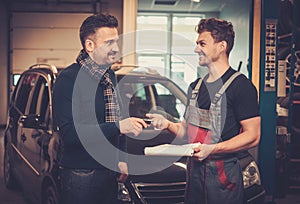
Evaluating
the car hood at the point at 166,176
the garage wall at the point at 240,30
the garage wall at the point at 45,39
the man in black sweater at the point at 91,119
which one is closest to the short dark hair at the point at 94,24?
the man in black sweater at the point at 91,119

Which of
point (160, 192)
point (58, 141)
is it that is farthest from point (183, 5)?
point (160, 192)

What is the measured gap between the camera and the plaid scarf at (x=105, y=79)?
8.75 ft

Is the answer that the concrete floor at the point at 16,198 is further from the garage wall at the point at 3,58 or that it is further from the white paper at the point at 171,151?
the garage wall at the point at 3,58

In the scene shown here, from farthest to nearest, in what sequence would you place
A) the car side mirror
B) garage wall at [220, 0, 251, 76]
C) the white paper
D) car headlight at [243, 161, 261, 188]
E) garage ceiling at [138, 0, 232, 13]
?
garage ceiling at [138, 0, 232, 13] → garage wall at [220, 0, 251, 76] → the car side mirror → car headlight at [243, 161, 261, 188] → the white paper

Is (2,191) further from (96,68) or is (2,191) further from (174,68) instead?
(174,68)

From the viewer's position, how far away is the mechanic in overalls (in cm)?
252

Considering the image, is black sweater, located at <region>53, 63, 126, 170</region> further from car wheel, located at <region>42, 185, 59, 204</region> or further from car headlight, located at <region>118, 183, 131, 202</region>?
car wheel, located at <region>42, 185, 59, 204</region>

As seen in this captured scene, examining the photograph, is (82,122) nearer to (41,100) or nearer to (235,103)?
(235,103)

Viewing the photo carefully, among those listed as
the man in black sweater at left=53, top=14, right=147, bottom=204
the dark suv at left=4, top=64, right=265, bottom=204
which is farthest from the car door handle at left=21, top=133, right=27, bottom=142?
the man in black sweater at left=53, top=14, right=147, bottom=204

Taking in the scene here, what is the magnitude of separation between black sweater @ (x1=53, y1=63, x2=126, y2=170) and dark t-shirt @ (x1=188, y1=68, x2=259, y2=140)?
0.58 meters

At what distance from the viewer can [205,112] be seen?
104 inches

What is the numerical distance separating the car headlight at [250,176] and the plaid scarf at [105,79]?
139 centimetres

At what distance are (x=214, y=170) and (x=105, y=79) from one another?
0.79m

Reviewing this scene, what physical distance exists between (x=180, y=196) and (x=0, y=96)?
10.4 metres
